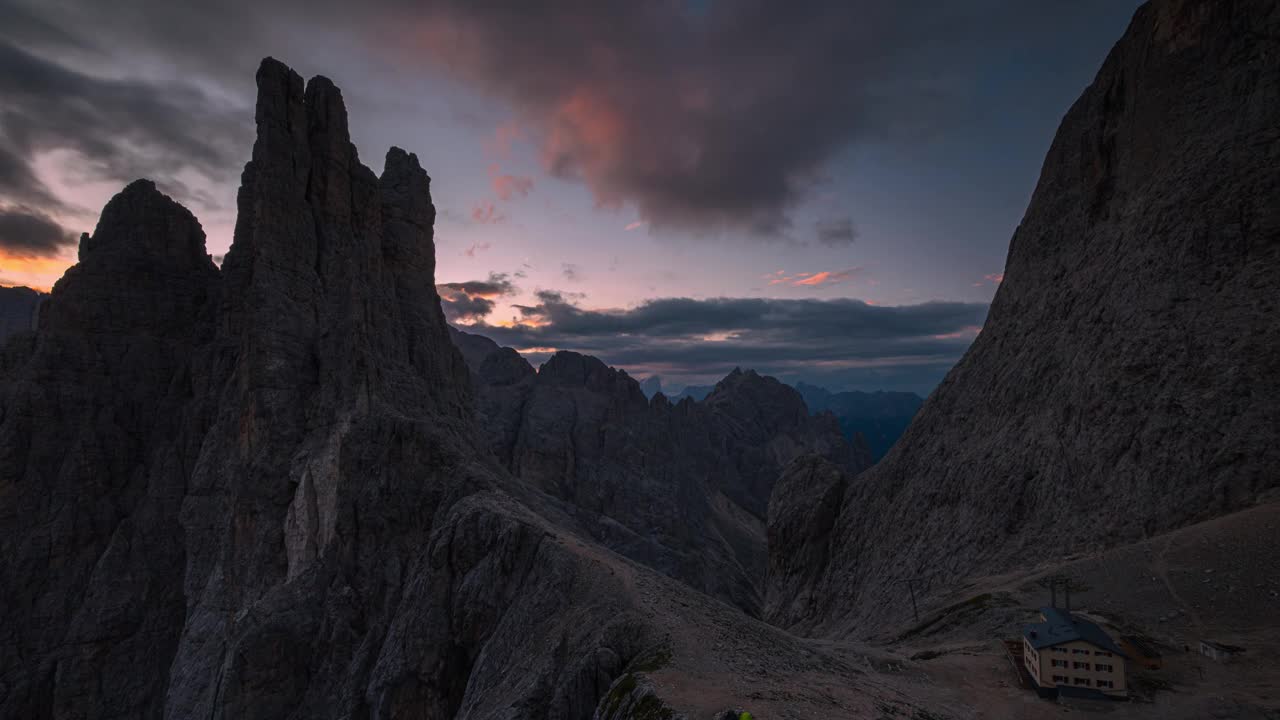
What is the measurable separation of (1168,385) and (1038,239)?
1018 inches

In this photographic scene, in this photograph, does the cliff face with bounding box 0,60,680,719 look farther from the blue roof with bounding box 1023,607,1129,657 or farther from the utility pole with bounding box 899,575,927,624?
the utility pole with bounding box 899,575,927,624

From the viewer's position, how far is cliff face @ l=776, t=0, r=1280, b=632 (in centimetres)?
3800

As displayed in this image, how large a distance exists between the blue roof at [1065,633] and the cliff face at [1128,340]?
16.5 m

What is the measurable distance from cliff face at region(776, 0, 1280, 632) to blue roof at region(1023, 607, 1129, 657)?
16535 millimetres

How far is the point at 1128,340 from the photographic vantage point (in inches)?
1748

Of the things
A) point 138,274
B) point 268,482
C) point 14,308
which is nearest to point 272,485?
point 268,482

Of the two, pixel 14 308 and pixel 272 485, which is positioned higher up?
pixel 14 308

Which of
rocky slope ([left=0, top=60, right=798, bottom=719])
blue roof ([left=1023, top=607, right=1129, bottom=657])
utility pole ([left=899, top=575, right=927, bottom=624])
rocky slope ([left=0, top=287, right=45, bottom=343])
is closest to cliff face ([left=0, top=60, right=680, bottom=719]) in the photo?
rocky slope ([left=0, top=60, right=798, bottom=719])

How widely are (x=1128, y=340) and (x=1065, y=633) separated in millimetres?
29563

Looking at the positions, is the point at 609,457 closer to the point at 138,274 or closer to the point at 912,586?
the point at 138,274

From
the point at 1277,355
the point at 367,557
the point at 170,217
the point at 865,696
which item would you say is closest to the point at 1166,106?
the point at 1277,355

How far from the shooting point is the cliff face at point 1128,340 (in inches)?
1496

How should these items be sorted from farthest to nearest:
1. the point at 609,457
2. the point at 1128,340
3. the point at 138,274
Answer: the point at 609,457
the point at 138,274
the point at 1128,340

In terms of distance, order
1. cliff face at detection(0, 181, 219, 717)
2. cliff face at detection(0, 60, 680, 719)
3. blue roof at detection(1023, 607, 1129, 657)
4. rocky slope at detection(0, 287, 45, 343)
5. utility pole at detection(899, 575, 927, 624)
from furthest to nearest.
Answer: rocky slope at detection(0, 287, 45, 343) < cliff face at detection(0, 181, 219, 717) < utility pole at detection(899, 575, 927, 624) < cliff face at detection(0, 60, 680, 719) < blue roof at detection(1023, 607, 1129, 657)
